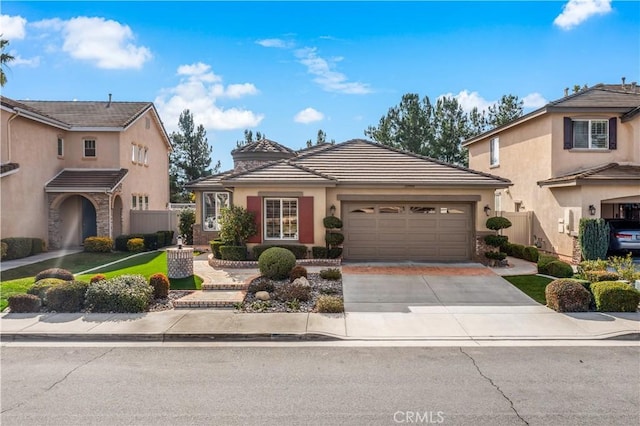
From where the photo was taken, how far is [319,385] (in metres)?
6.34

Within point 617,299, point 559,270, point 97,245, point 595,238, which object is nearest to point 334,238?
point 559,270

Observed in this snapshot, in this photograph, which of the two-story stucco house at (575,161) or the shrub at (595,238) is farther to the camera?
the two-story stucco house at (575,161)

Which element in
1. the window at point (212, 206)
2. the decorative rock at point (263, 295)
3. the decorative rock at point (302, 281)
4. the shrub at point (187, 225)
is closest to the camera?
the decorative rock at point (263, 295)

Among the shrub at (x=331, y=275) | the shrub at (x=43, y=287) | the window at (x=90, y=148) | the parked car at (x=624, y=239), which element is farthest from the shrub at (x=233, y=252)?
the parked car at (x=624, y=239)

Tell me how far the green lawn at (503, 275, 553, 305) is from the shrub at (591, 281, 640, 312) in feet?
4.20

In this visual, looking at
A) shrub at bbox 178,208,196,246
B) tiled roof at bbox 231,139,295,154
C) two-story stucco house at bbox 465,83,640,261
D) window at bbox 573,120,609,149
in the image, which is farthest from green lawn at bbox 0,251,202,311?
window at bbox 573,120,609,149

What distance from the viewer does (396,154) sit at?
18.8m

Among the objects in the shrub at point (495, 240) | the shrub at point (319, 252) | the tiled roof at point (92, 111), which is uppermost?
the tiled roof at point (92, 111)

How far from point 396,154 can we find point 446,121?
744 inches

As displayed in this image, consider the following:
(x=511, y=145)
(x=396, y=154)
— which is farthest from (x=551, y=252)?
(x=396, y=154)

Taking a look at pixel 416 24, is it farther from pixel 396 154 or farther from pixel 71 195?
pixel 71 195

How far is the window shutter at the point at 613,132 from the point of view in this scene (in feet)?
Result: 60.0

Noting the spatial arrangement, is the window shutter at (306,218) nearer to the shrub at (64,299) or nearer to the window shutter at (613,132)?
the shrub at (64,299)

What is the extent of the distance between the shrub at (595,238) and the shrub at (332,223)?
8976mm
